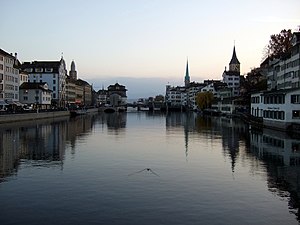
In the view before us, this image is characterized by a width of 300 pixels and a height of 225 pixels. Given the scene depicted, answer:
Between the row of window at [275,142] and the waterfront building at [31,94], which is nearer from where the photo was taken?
the row of window at [275,142]

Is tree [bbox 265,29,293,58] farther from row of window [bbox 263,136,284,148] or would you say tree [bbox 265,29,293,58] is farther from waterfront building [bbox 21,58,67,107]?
waterfront building [bbox 21,58,67,107]

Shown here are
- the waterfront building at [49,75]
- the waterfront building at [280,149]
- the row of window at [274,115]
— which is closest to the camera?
the waterfront building at [280,149]

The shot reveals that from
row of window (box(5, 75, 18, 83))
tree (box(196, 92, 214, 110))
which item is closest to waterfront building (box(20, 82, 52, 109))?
row of window (box(5, 75, 18, 83))

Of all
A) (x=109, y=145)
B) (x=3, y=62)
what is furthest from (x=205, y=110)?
(x=109, y=145)

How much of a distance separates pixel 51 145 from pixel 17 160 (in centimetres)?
1135

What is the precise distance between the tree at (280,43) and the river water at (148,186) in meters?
53.1

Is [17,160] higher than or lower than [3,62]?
lower

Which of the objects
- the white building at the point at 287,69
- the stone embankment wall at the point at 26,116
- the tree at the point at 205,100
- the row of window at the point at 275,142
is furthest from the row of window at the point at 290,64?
the tree at the point at 205,100

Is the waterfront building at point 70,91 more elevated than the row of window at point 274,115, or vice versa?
the waterfront building at point 70,91

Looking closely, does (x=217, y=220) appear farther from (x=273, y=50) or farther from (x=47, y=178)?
(x=273, y=50)

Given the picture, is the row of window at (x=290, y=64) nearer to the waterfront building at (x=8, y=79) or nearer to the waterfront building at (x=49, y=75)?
the waterfront building at (x=8, y=79)

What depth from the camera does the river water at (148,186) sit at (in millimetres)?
17312

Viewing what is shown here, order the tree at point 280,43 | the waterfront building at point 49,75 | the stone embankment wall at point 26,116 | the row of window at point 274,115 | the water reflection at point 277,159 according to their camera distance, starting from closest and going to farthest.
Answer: the water reflection at point 277,159, the row of window at point 274,115, the stone embankment wall at point 26,116, the tree at point 280,43, the waterfront building at point 49,75

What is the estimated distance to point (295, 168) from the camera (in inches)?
1131
